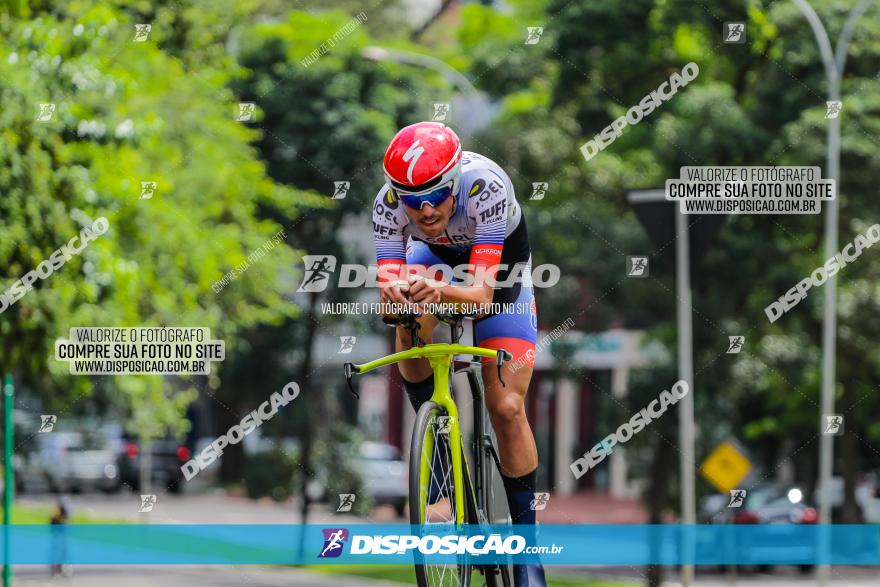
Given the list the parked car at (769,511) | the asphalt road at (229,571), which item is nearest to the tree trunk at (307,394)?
the asphalt road at (229,571)

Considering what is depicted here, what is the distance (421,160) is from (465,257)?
0.98 metres

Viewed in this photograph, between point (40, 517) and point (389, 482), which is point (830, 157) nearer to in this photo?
point (40, 517)

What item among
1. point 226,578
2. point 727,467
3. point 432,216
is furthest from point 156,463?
point 432,216

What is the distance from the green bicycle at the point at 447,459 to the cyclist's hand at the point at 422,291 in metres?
0.19

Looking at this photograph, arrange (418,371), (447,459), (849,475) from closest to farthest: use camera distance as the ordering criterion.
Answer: (447,459) < (418,371) < (849,475)

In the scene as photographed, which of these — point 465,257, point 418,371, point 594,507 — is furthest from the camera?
point 594,507

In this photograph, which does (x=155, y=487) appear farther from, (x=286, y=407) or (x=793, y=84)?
(x=793, y=84)

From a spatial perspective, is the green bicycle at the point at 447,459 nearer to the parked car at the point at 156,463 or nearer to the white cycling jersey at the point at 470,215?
the white cycling jersey at the point at 470,215

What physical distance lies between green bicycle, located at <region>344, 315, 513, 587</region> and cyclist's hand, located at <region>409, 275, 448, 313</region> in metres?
0.19

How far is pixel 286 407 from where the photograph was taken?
32.7 m

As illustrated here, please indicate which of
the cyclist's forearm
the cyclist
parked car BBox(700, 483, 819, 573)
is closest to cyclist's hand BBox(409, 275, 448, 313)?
the cyclist

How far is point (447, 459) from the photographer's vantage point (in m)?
5.65

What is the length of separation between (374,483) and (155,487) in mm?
9647

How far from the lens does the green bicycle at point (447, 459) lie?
17.2 ft
